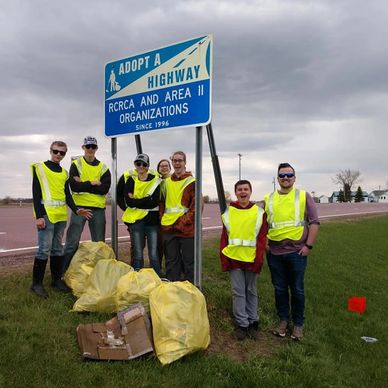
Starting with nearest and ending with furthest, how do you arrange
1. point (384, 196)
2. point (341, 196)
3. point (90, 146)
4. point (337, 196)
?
1. point (90, 146)
2. point (341, 196)
3. point (337, 196)
4. point (384, 196)

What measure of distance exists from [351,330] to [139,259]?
9.68ft

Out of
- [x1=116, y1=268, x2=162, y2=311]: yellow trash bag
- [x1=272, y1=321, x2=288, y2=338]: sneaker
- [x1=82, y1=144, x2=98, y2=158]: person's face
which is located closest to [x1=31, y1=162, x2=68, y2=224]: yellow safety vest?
[x1=82, y1=144, x2=98, y2=158]: person's face

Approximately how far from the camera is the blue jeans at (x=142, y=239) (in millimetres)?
6046

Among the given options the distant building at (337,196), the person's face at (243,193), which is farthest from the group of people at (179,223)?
the distant building at (337,196)

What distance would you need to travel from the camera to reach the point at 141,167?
5961 mm

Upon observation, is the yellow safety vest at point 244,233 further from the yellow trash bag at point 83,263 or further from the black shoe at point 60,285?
the black shoe at point 60,285

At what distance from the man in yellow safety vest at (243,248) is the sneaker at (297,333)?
1.58ft

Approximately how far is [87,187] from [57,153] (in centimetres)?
58

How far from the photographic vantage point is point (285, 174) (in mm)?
5223

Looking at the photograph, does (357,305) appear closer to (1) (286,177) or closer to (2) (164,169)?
(1) (286,177)

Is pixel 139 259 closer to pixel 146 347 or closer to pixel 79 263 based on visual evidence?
pixel 79 263

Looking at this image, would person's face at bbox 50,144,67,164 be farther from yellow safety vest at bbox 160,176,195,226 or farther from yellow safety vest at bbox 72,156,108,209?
yellow safety vest at bbox 160,176,195,226

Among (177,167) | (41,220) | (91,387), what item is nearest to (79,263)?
(41,220)

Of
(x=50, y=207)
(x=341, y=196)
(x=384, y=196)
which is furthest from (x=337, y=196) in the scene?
(x=50, y=207)
